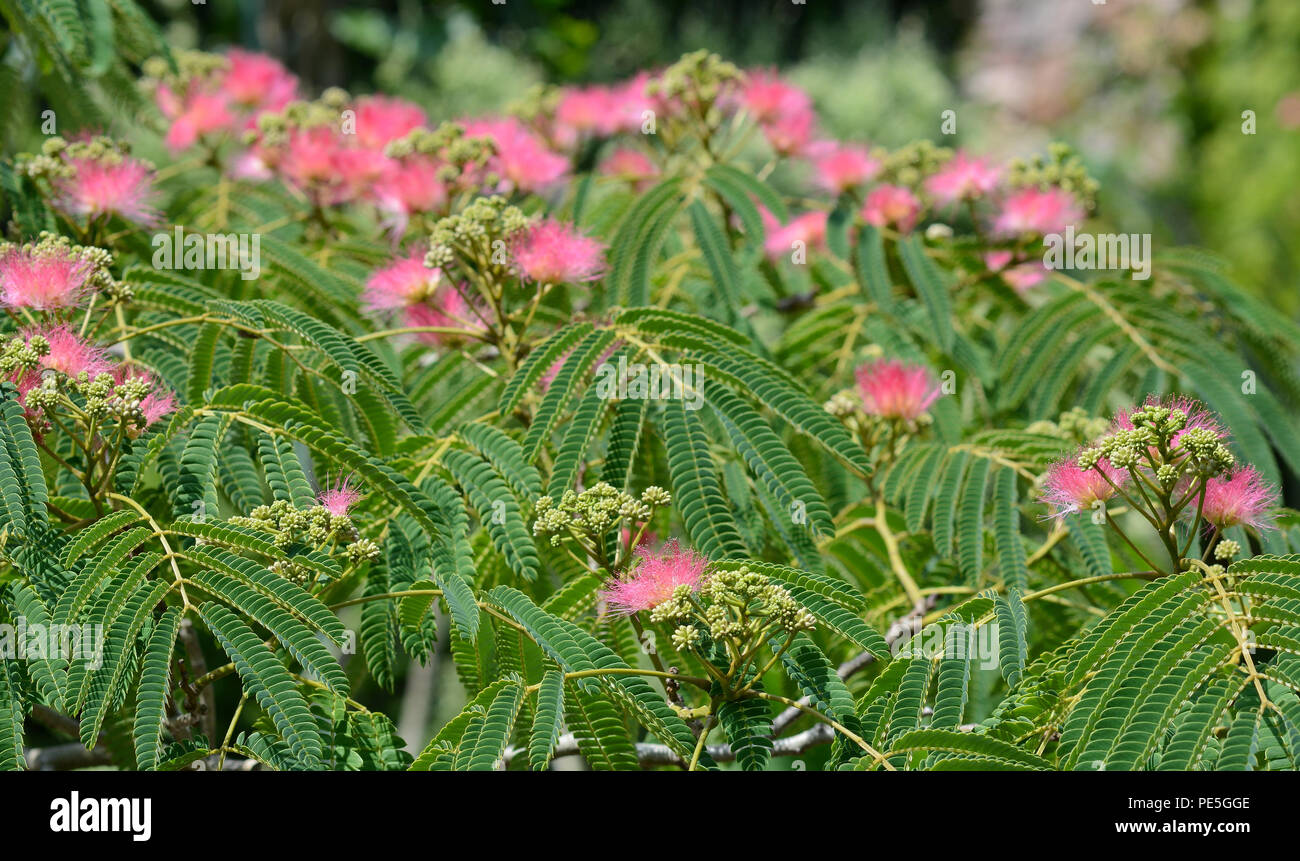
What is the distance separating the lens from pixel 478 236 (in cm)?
231

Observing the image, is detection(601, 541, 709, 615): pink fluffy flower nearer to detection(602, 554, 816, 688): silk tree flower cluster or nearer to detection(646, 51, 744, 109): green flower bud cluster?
detection(602, 554, 816, 688): silk tree flower cluster

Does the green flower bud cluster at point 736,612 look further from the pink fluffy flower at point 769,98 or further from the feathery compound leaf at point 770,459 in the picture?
the pink fluffy flower at point 769,98

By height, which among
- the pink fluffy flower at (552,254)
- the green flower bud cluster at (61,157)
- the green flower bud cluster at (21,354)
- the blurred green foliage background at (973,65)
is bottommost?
the green flower bud cluster at (21,354)

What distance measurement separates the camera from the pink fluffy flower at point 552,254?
2.43 m

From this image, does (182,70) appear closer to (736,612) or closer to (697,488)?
(697,488)

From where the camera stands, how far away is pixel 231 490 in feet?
7.07

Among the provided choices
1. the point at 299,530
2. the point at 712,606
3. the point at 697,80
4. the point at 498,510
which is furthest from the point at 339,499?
the point at 697,80

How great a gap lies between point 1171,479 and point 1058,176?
1.66 m

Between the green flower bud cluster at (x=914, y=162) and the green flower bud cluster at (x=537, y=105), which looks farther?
the green flower bud cluster at (x=537, y=105)

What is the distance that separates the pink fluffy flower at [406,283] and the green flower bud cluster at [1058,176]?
1.65m

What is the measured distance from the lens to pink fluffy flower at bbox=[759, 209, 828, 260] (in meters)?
3.56

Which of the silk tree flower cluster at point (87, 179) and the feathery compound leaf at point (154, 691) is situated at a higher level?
the silk tree flower cluster at point (87, 179)

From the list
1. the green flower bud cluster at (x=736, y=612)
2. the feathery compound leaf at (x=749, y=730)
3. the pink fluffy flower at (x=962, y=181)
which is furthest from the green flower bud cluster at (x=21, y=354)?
the pink fluffy flower at (x=962, y=181)
